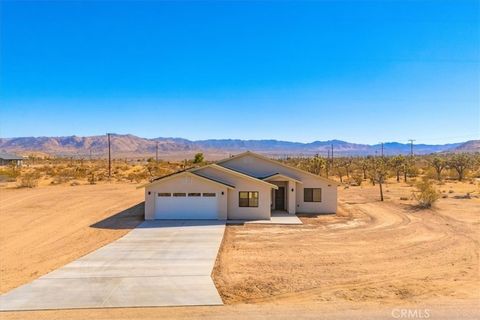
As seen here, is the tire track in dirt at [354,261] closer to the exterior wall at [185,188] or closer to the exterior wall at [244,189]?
the exterior wall at [244,189]

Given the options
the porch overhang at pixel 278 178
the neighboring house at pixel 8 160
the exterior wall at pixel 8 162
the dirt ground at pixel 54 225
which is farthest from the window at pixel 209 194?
the exterior wall at pixel 8 162

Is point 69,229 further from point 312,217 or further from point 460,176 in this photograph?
point 460,176

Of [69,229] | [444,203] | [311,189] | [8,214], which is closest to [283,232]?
[311,189]

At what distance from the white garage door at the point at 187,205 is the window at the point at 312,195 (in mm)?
6866

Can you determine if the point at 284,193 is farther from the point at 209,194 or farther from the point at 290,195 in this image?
the point at 209,194

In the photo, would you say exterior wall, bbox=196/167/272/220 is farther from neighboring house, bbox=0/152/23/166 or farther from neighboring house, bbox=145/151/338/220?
neighboring house, bbox=0/152/23/166

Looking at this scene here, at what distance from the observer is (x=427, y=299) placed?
11820 millimetres

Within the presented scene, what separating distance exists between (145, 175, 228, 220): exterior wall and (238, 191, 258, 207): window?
103 centimetres

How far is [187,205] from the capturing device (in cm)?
2533

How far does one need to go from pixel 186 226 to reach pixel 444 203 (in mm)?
21489

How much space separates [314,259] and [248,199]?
978 cm

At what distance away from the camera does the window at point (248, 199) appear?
25594mm

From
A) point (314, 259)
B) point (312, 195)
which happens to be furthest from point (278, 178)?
point (314, 259)

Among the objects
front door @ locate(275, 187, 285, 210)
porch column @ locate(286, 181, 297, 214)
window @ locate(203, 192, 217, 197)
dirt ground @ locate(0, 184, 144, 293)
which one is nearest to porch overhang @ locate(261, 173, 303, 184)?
porch column @ locate(286, 181, 297, 214)
